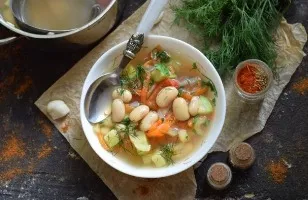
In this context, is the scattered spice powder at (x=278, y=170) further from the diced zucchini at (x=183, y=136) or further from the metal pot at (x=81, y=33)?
the metal pot at (x=81, y=33)

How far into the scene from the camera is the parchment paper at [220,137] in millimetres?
1592

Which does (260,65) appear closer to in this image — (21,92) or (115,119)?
(115,119)

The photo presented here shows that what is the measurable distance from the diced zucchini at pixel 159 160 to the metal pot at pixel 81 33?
37 centimetres

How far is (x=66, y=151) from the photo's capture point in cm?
163

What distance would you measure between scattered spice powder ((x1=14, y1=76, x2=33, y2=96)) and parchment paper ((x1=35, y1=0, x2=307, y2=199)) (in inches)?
2.3

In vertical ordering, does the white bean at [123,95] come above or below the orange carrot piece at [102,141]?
above

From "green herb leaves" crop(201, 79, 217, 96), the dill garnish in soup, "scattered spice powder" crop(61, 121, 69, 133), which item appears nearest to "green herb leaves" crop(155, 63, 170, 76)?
the dill garnish in soup

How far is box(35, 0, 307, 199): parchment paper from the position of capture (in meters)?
1.59

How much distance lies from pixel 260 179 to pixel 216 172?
0.44 feet

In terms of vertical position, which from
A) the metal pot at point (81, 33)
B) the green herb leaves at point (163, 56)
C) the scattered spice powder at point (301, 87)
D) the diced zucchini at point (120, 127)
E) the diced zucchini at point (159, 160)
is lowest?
the diced zucchini at point (159, 160)

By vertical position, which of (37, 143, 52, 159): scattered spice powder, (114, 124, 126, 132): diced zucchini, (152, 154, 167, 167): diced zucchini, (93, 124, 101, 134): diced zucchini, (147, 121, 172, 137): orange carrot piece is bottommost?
(37, 143, 52, 159): scattered spice powder

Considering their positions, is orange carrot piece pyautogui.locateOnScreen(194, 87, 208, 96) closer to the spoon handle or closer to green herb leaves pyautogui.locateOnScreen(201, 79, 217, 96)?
green herb leaves pyautogui.locateOnScreen(201, 79, 217, 96)

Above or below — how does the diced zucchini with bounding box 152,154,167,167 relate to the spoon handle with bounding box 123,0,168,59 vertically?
below

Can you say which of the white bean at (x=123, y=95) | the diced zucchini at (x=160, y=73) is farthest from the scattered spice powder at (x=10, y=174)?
the diced zucchini at (x=160, y=73)
